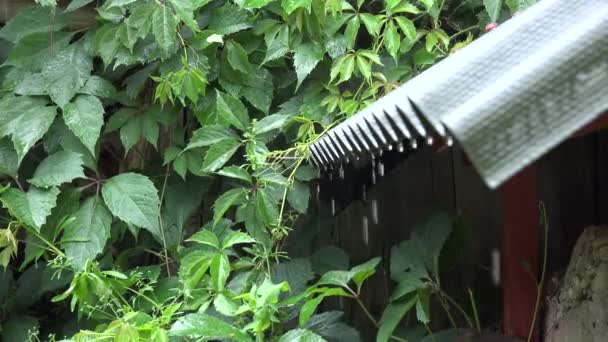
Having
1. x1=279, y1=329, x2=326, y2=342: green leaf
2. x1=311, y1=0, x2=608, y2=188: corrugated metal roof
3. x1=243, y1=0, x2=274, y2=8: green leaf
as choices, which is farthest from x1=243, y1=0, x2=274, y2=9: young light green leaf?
x1=311, y1=0, x2=608, y2=188: corrugated metal roof

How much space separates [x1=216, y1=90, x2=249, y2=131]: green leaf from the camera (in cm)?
172

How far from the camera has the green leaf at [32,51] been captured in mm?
1836

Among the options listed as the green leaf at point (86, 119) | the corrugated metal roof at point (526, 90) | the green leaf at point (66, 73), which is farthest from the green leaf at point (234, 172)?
the corrugated metal roof at point (526, 90)

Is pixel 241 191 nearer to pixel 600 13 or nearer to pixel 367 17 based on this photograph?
pixel 367 17

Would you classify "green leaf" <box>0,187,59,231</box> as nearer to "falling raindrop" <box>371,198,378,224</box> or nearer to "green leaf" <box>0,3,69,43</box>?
"green leaf" <box>0,3,69,43</box>

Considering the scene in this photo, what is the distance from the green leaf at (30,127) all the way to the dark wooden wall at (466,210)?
2.31 feet

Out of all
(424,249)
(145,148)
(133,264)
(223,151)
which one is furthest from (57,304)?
(424,249)

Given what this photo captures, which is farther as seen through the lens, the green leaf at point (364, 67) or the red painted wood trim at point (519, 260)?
the green leaf at point (364, 67)

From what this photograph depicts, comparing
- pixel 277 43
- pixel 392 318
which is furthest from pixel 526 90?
pixel 277 43

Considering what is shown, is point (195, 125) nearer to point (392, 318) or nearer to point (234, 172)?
point (234, 172)

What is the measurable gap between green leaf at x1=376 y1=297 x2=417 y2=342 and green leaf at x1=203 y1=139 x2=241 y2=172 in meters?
0.49

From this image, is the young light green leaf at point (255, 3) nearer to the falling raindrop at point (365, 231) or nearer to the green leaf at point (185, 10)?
the green leaf at point (185, 10)

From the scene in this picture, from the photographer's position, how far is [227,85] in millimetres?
1814

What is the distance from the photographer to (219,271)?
1545 millimetres
